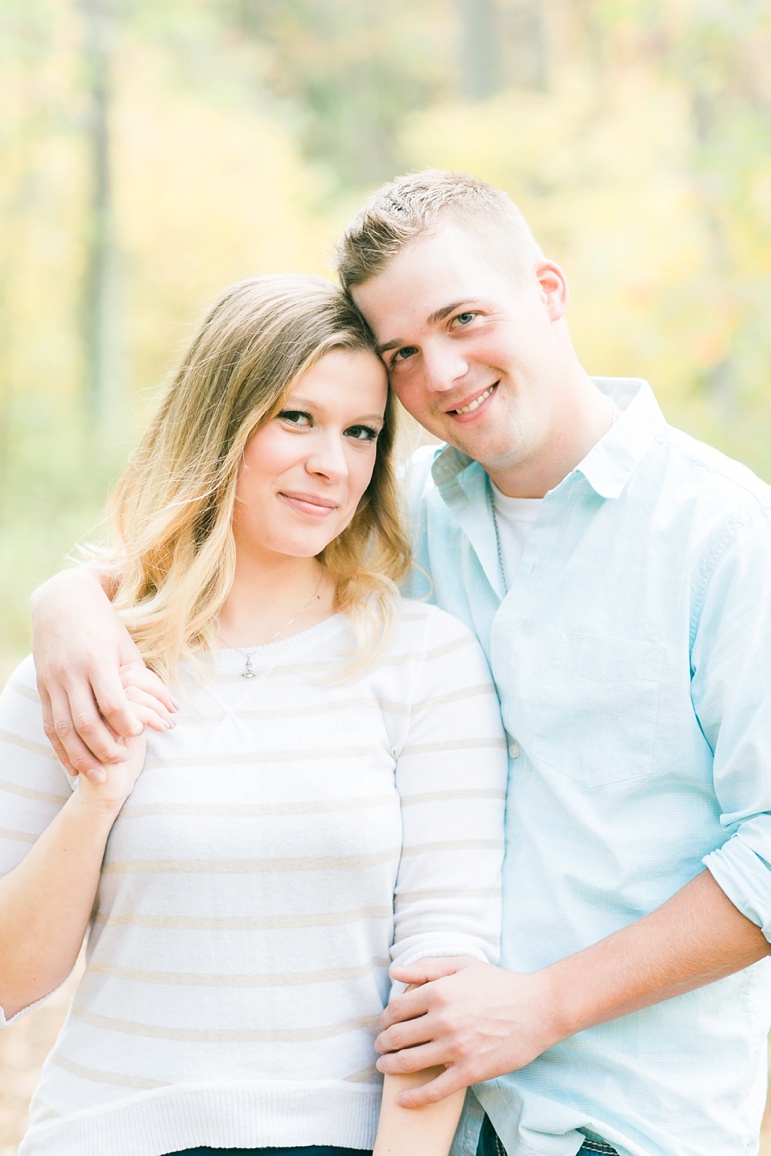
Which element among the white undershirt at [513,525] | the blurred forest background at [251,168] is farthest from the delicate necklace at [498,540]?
the blurred forest background at [251,168]

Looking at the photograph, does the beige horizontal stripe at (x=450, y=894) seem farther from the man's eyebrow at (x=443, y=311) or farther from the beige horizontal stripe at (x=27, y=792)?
the man's eyebrow at (x=443, y=311)

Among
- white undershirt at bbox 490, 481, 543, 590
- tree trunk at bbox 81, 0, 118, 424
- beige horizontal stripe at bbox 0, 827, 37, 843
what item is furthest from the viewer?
tree trunk at bbox 81, 0, 118, 424

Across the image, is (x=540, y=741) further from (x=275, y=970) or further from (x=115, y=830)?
(x=115, y=830)

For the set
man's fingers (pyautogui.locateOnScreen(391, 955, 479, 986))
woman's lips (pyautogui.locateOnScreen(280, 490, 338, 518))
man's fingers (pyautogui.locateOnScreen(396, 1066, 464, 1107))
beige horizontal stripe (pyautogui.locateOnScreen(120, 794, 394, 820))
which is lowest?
man's fingers (pyautogui.locateOnScreen(396, 1066, 464, 1107))

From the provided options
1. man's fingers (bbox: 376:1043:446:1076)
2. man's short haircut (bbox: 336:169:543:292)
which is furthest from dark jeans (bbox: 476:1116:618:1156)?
man's short haircut (bbox: 336:169:543:292)

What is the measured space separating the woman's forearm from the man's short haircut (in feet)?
4.57

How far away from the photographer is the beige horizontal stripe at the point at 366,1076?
1.85 meters

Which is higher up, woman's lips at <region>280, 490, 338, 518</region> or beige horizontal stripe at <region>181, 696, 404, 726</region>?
woman's lips at <region>280, 490, 338, 518</region>

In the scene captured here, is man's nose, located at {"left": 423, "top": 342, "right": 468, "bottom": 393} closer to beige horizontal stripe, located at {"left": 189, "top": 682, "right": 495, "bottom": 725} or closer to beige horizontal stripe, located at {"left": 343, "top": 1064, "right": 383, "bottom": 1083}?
beige horizontal stripe, located at {"left": 189, "top": 682, "right": 495, "bottom": 725}

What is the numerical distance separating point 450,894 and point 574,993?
0.24 metres

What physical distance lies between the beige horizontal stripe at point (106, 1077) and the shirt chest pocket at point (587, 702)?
81cm

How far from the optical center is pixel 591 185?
8891mm

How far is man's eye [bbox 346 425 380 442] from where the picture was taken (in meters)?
2.14

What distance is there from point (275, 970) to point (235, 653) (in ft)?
1.84
